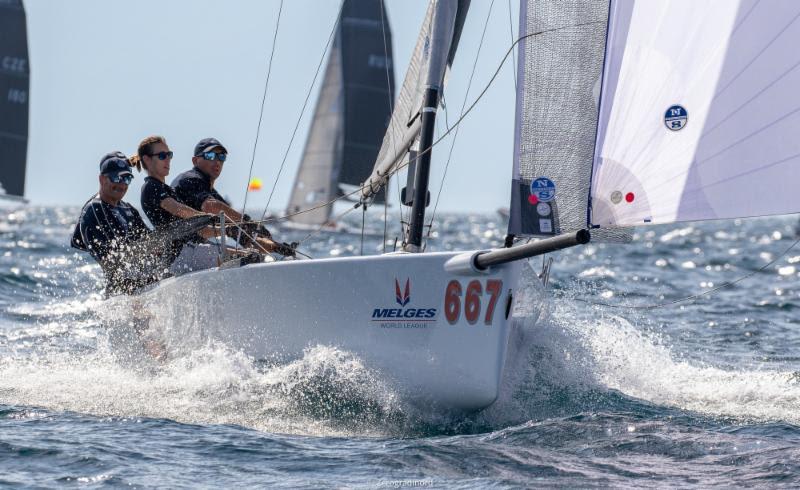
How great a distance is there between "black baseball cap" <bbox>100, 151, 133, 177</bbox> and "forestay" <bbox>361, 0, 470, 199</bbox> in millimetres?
1408

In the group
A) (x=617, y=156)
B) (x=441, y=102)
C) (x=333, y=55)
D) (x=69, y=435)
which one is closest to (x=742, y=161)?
(x=617, y=156)

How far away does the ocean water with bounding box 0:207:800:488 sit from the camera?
4340 millimetres

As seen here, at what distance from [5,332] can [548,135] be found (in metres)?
4.99

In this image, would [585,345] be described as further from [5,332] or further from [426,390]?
[5,332]

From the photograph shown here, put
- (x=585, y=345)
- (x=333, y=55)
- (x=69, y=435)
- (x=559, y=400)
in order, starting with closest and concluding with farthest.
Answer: (x=69, y=435) < (x=559, y=400) < (x=585, y=345) < (x=333, y=55)

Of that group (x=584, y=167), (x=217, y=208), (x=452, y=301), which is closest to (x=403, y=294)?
(x=452, y=301)

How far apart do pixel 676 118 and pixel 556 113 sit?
646mm

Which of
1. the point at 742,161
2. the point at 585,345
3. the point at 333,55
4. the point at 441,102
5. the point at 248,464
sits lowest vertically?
the point at 248,464

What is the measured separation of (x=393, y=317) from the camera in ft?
17.7

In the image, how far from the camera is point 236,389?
19.2ft

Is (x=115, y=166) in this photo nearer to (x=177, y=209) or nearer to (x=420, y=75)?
(x=177, y=209)

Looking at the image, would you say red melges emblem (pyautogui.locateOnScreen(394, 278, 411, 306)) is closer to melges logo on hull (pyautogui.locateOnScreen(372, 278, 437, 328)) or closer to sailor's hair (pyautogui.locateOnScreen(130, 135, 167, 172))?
melges logo on hull (pyautogui.locateOnScreen(372, 278, 437, 328))

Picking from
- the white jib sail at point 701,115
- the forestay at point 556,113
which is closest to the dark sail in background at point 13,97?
the forestay at point 556,113

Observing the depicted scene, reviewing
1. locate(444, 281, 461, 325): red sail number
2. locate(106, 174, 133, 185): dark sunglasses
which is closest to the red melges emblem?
locate(444, 281, 461, 325): red sail number
